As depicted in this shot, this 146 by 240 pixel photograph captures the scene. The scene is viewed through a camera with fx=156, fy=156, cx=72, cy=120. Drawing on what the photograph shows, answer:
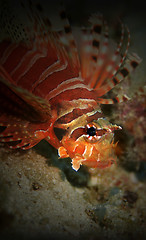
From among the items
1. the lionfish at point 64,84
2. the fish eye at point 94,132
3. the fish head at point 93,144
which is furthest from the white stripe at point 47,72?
the fish eye at point 94,132

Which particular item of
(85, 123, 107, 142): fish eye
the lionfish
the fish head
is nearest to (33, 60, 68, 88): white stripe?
the lionfish

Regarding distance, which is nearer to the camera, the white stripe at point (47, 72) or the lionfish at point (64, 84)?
the lionfish at point (64, 84)

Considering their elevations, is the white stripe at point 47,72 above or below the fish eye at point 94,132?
above

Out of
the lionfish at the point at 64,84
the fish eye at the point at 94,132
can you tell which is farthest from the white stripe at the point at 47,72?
the fish eye at the point at 94,132

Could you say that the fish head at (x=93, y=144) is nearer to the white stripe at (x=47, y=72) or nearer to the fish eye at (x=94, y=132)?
the fish eye at (x=94, y=132)

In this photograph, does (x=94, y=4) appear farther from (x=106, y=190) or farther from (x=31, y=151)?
(x=106, y=190)

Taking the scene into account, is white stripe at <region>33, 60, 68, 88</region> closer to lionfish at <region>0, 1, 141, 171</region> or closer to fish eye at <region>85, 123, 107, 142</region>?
lionfish at <region>0, 1, 141, 171</region>

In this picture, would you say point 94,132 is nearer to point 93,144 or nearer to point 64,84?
point 93,144

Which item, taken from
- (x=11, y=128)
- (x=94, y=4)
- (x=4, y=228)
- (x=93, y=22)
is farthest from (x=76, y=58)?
(x=4, y=228)
